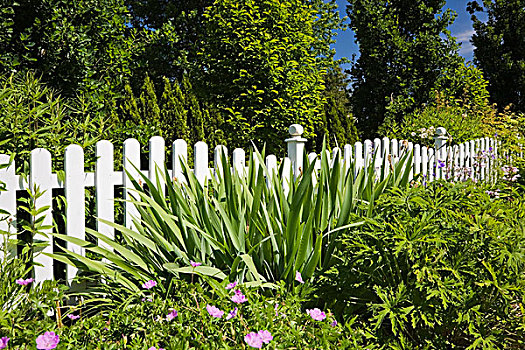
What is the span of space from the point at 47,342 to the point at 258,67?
5.86 meters

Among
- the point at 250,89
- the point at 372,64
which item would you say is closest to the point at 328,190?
the point at 250,89

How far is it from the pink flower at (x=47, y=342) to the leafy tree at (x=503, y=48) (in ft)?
56.7

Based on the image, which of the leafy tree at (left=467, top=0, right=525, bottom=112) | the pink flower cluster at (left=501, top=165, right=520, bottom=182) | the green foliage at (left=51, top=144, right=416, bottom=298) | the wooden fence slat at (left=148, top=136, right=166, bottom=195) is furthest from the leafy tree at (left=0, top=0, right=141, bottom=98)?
the leafy tree at (left=467, top=0, right=525, bottom=112)

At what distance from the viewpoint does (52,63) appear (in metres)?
4.77

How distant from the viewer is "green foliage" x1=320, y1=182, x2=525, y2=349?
180 centimetres

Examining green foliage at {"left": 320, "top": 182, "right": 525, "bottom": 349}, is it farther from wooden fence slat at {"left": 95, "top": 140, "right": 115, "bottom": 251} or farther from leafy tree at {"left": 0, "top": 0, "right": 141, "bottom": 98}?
leafy tree at {"left": 0, "top": 0, "right": 141, "bottom": 98}

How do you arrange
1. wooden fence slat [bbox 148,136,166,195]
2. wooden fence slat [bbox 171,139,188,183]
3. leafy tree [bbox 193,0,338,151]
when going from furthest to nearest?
1. leafy tree [bbox 193,0,338,151]
2. wooden fence slat [bbox 171,139,188,183]
3. wooden fence slat [bbox 148,136,166,195]

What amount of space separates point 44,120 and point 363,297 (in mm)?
1997

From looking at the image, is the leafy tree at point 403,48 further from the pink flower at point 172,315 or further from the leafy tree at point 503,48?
the pink flower at point 172,315

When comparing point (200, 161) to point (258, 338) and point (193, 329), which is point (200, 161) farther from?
point (258, 338)

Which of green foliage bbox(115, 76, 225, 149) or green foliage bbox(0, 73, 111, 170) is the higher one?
green foliage bbox(115, 76, 225, 149)

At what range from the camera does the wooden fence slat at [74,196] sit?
2.43m

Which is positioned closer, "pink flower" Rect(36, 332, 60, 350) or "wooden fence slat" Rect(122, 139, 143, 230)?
"pink flower" Rect(36, 332, 60, 350)

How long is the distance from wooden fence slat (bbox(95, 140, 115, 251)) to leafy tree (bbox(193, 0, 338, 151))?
422 centimetres
